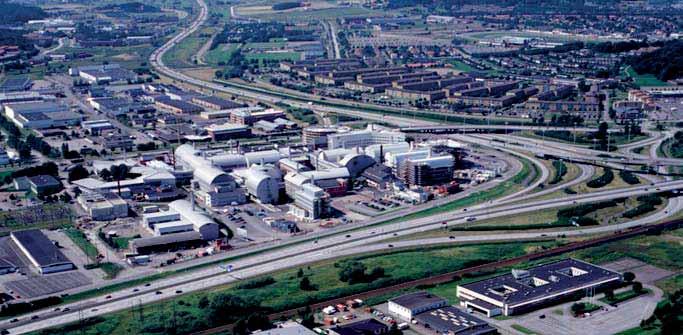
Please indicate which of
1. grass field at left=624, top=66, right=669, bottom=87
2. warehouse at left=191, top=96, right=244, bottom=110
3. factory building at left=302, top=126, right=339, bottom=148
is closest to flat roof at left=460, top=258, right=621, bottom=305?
factory building at left=302, top=126, right=339, bottom=148

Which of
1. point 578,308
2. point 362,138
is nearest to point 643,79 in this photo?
point 362,138

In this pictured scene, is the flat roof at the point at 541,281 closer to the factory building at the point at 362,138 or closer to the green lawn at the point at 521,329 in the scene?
the green lawn at the point at 521,329

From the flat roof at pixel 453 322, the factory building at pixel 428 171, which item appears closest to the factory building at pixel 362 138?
the factory building at pixel 428 171

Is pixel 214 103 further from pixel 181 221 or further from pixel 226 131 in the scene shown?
pixel 181 221

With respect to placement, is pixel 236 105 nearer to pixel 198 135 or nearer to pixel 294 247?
pixel 198 135

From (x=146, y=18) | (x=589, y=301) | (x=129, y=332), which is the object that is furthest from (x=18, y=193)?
(x=146, y=18)

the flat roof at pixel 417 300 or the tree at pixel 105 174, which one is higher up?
the tree at pixel 105 174

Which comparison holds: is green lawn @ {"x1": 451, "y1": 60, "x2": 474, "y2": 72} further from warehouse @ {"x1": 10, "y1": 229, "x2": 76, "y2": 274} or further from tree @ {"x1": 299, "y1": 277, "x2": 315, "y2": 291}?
tree @ {"x1": 299, "y1": 277, "x2": 315, "y2": 291}
